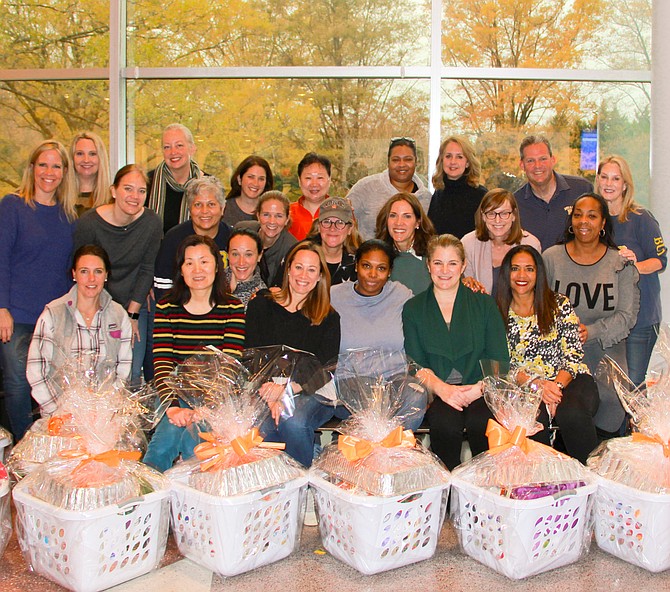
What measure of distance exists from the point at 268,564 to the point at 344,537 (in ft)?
1.04

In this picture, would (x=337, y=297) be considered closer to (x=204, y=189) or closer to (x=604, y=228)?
(x=204, y=189)


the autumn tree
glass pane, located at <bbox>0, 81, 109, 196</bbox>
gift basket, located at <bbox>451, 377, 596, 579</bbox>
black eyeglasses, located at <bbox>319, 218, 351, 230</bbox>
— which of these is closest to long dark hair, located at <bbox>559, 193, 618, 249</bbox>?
black eyeglasses, located at <bbox>319, 218, 351, 230</bbox>

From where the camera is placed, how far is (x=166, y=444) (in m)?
3.33

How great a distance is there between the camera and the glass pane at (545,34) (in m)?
6.36

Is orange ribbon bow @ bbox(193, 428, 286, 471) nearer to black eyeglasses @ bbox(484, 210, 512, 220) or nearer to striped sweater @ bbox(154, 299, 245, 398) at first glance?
striped sweater @ bbox(154, 299, 245, 398)

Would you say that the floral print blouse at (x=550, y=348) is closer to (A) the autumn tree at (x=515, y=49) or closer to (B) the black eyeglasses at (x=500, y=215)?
(B) the black eyeglasses at (x=500, y=215)

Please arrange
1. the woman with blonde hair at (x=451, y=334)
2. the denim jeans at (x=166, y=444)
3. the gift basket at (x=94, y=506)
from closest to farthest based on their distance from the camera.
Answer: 1. the gift basket at (x=94, y=506)
2. the denim jeans at (x=166, y=444)
3. the woman with blonde hair at (x=451, y=334)

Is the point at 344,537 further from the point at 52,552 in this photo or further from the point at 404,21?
the point at 404,21

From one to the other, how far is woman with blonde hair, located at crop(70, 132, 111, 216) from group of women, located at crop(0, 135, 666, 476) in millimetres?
13

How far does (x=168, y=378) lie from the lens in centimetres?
320

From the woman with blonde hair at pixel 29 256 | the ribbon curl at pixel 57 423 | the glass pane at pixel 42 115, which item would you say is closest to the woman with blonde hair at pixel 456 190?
the woman with blonde hair at pixel 29 256

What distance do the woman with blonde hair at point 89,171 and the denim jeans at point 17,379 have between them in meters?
0.84

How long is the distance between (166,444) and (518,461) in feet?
4.91

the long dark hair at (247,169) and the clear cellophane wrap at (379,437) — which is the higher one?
the long dark hair at (247,169)
